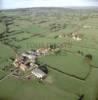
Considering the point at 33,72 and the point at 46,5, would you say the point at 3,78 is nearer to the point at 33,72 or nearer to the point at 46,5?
the point at 33,72

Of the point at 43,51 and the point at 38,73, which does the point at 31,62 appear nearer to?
the point at 38,73

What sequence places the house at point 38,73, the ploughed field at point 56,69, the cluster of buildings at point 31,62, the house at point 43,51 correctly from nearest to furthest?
1. the ploughed field at point 56,69
2. the house at point 38,73
3. the cluster of buildings at point 31,62
4. the house at point 43,51

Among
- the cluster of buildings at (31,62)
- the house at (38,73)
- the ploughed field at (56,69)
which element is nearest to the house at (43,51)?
the cluster of buildings at (31,62)

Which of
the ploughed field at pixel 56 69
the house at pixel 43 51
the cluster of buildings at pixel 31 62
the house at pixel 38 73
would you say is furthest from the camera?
the house at pixel 43 51

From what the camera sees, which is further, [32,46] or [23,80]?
[32,46]

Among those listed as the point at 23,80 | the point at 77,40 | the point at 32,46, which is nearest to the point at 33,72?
the point at 23,80

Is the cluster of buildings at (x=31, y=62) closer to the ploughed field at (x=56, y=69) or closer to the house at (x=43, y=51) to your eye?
the house at (x=43, y=51)

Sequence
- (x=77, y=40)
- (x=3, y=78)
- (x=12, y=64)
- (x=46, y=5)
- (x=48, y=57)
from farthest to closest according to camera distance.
Answer: (x=46, y=5)
(x=77, y=40)
(x=48, y=57)
(x=12, y=64)
(x=3, y=78)

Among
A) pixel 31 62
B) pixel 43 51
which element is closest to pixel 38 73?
pixel 31 62
